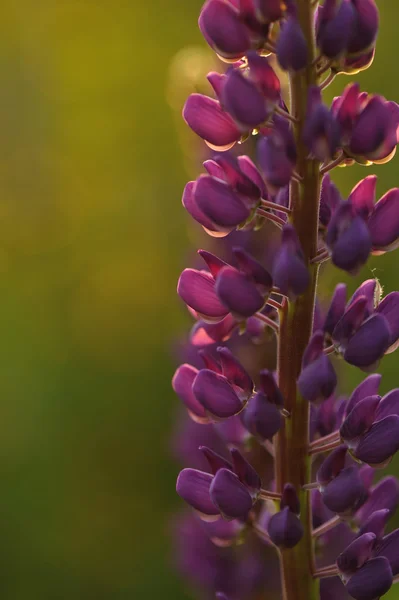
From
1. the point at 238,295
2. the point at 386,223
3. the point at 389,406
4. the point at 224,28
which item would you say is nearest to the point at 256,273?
the point at 238,295

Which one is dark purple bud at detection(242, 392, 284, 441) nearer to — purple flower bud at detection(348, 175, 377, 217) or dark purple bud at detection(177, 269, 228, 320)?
dark purple bud at detection(177, 269, 228, 320)

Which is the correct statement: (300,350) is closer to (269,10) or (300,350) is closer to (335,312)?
(335,312)

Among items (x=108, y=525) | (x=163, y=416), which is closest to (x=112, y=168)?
(x=163, y=416)

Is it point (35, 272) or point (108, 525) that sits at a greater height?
point (35, 272)

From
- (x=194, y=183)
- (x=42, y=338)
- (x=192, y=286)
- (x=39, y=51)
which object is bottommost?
(x=42, y=338)

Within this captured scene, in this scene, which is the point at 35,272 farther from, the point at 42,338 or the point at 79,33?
the point at 79,33

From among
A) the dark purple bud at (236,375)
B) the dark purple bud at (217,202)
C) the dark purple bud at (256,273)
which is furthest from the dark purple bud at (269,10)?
the dark purple bud at (236,375)

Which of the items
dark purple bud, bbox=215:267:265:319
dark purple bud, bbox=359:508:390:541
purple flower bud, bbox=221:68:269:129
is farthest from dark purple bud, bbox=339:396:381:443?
purple flower bud, bbox=221:68:269:129
